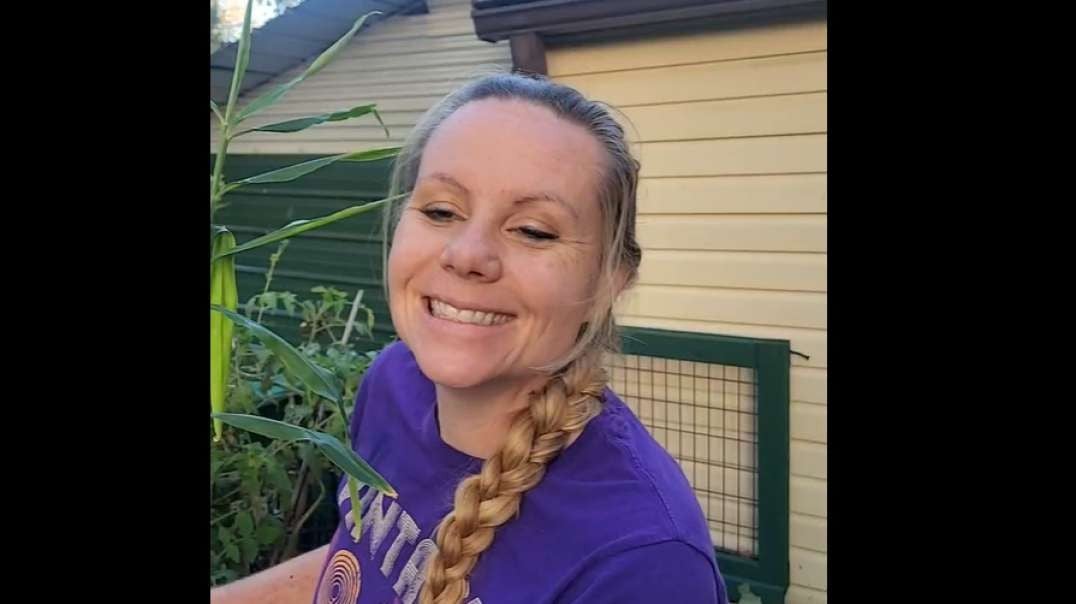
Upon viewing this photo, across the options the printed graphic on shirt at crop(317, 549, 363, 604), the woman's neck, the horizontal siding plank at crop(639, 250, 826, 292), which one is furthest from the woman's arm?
the horizontal siding plank at crop(639, 250, 826, 292)

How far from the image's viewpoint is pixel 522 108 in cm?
62

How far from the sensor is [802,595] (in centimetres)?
160

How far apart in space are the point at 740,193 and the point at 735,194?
0.4 inches

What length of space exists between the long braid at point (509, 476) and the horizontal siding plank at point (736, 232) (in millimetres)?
1003

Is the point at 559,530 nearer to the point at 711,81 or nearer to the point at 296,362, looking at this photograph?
the point at 296,362

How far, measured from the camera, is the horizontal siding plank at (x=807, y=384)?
1603 mm

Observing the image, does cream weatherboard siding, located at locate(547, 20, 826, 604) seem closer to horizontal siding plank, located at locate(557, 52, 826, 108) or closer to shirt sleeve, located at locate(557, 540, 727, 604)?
A: horizontal siding plank, located at locate(557, 52, 826, 108)

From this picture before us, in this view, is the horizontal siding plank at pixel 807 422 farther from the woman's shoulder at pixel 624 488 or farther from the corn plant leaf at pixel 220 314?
the corn plant leaf at pixel 220 314

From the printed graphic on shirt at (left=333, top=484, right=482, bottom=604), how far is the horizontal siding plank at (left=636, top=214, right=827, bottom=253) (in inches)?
41.9

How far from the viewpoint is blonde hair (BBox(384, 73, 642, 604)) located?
626mm

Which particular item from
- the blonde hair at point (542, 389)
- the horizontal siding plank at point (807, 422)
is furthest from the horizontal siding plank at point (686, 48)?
the blonde hair at point (542, 389)

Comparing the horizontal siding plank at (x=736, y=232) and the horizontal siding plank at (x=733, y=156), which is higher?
the horizontal siding plank at (x=733, y=156)
